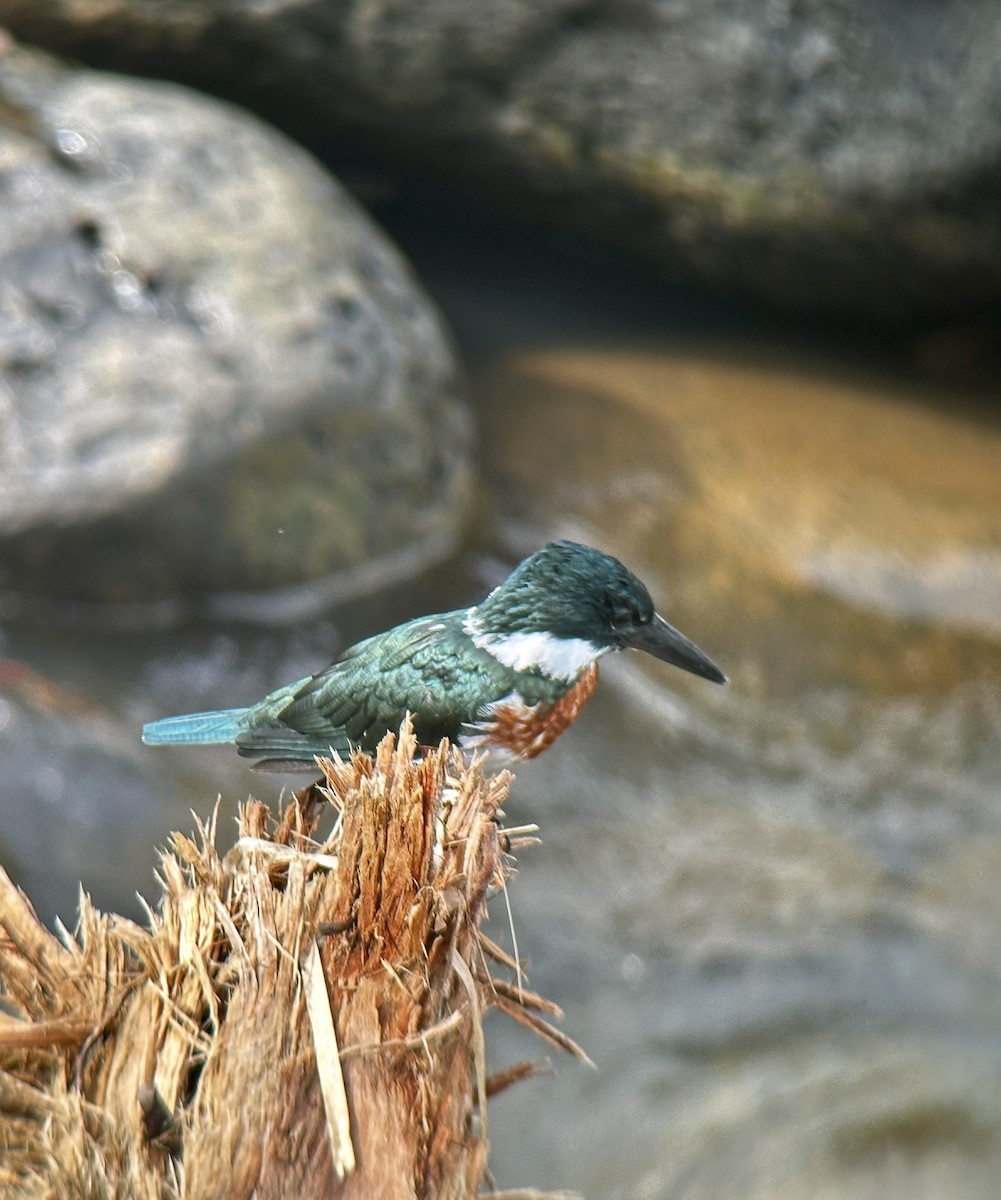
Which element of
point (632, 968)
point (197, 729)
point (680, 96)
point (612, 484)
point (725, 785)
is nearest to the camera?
point (197, 729)

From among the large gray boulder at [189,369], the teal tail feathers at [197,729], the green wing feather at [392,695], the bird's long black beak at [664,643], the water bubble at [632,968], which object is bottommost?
the water bubble at [632,968]

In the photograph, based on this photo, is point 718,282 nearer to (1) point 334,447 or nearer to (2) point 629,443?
(2) point 629,443

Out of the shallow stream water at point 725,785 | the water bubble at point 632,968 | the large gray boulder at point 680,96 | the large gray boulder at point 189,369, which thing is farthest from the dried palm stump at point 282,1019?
the large gray boulder at point 680,96

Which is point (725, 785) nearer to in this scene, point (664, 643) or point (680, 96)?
point (664, 643)

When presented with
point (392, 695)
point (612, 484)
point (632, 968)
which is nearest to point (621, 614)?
point (392, 695)

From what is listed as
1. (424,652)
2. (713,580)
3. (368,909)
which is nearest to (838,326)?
(713,580)

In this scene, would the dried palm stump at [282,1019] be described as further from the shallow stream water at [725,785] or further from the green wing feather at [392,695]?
the shallow stream water at [725,785]

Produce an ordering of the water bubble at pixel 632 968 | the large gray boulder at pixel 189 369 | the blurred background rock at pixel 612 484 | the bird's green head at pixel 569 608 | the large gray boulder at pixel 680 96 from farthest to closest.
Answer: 1. the large gray boulder at pixel 680 96
2. the large gray boulder at pixel 189 369
3. the water bubble at pixel 632 968
4. the blurred background rock at pixel 612 484
5. the bird's green head at pixel 569 608
